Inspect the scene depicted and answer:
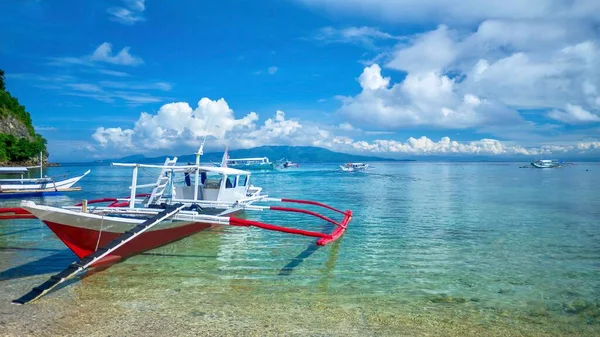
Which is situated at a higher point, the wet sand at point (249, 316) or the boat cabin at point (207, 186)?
the boat cabin at point (207, 186)

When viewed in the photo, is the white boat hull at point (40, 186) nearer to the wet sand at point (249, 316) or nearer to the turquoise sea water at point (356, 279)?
the turquoise sea water at point (356, 279)

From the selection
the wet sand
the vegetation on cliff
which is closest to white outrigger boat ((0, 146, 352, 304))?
the wet sand

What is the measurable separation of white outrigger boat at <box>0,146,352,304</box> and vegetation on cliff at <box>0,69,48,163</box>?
274 ft

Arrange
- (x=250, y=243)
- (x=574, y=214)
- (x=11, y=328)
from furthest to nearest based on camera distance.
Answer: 1. (x=574, y=214)
2. (x=250, y=243)
3. (x=11, y=328)

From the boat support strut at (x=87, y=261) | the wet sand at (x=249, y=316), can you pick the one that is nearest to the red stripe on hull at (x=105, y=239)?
the boat support strut at (x=87, y=261)

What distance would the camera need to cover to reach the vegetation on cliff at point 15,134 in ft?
310

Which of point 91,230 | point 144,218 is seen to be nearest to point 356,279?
point 144,218

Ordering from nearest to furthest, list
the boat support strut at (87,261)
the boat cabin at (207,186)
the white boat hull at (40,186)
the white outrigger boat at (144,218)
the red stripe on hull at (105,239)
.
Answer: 1. the boat support strut at (87,261)
2. the white outrigger boat at (144,218)
3. the red stripe on hull at (105,239)
4. the boat cabin at (207,186)
5. the white boat hull at (40,186)

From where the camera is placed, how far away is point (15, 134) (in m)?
106

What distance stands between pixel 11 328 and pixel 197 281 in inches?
149

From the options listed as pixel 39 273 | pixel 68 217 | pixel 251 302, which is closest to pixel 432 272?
pixel 251 302

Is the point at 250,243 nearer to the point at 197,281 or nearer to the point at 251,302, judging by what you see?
the point at 197,281

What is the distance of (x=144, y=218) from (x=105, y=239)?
1.96m

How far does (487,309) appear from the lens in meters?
8.22
